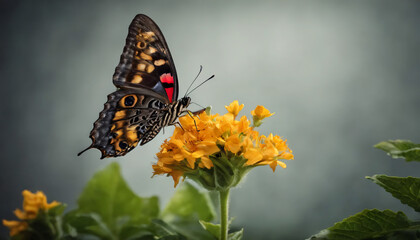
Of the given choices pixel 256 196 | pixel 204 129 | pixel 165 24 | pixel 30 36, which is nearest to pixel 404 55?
pixel 256 196

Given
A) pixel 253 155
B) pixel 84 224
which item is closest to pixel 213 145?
pixel 253 155

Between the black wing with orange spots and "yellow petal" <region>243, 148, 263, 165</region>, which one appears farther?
the black wing with orange spots

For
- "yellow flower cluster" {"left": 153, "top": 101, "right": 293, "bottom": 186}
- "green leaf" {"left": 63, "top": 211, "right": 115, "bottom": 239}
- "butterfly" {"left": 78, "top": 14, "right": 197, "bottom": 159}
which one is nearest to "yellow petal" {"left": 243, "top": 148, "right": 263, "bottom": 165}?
"yellow flower cluster" {"left": 153, "top": 101, "right": 293, "bottom": 186}

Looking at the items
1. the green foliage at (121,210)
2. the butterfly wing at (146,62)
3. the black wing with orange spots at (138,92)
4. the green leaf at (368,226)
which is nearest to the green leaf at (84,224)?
the green foliage at (121,210)

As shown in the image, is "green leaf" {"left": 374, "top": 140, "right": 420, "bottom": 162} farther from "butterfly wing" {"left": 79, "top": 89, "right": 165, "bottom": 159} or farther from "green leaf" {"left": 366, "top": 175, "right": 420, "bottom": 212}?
"butterfly wing" {"left": 79, "top": 89, "right": 165, "bottom": 159}

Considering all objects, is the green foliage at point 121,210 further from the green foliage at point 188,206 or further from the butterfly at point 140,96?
the butterfly at point 140,96

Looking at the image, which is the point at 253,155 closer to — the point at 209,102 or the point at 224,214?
the point at 224,214
